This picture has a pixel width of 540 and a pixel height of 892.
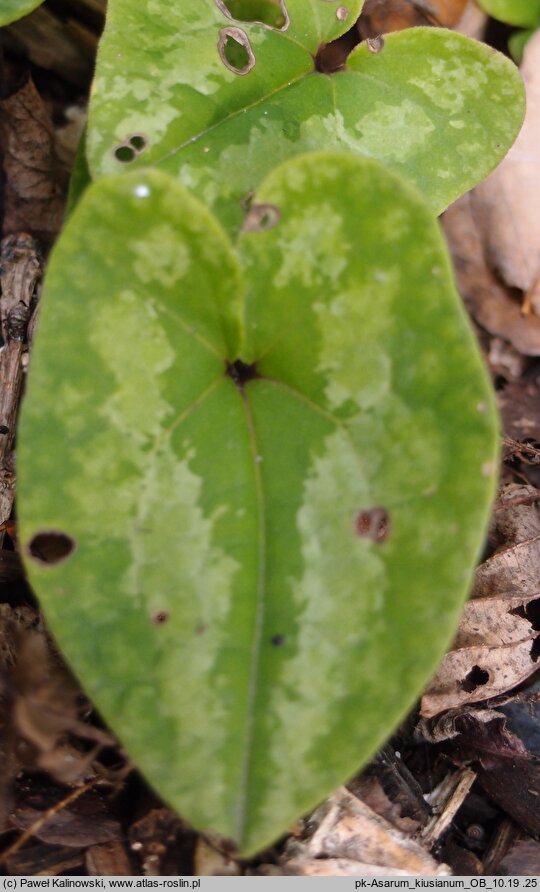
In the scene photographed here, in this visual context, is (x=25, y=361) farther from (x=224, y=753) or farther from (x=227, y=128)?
(x=224, y=753)

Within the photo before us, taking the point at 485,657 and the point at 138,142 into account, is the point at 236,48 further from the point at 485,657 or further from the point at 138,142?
the point at 485,657

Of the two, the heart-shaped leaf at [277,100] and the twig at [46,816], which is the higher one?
the heart-shaped leaf at [277,100]

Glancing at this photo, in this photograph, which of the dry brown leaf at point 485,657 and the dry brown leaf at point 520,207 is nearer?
the dry brown leaf at point 485,657

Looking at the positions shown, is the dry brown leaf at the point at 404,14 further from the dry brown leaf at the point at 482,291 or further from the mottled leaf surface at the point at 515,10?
the dry brown leaf at the point at 482,291

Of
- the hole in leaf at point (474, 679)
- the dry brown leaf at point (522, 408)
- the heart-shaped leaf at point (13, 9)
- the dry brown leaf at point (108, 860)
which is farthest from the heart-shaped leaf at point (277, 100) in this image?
the dry brown leaf at point (108, 860)

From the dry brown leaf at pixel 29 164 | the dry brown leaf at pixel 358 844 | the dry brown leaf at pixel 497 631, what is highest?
the dry brown leaf at pixel 29 164

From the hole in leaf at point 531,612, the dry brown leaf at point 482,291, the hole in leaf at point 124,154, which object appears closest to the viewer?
the hole in leaf at point 124,154
